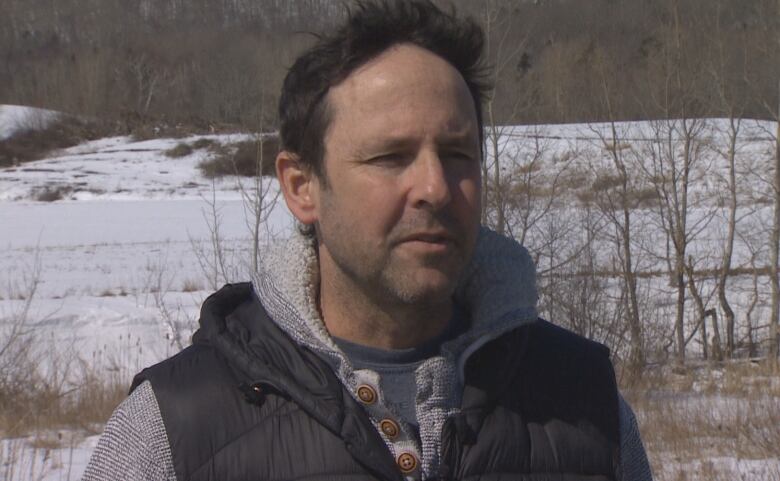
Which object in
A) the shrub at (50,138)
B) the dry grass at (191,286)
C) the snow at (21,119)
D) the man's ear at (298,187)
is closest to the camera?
the man's ear at (298,187)

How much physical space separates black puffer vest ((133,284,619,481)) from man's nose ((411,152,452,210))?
→ 0.32m

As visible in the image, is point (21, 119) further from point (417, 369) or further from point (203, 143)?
point (417, 369)

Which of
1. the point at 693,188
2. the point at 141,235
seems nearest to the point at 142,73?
the point at 141,235

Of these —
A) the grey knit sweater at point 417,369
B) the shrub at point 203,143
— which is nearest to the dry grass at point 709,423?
the grey knit sweater at point 417,369

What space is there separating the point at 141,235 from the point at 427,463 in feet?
78.7

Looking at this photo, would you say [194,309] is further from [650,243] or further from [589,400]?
[589,400]

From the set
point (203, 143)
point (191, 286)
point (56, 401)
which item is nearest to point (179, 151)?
point (203, 143)

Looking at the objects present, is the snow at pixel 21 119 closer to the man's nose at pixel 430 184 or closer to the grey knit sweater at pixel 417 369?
the grey knit sweater at pixel 417 369

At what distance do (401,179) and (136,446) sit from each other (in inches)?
23.8

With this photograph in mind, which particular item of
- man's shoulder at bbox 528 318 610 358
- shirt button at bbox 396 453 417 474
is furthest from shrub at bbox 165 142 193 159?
shirt button at bbox 396 453 417 474

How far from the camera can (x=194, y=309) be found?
13.8 m

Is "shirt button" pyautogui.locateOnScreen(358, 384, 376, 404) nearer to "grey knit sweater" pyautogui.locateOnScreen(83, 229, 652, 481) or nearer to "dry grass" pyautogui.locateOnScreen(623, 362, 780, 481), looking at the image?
"grey knit sweater" pyautogui.locateOnScreen(83, 229, 652, 481)

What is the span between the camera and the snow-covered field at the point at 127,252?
10.5 meters

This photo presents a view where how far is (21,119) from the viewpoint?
58250 millimetres
